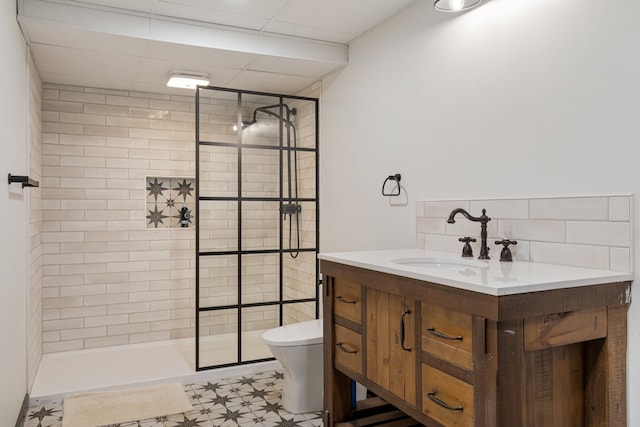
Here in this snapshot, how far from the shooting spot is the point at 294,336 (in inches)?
115

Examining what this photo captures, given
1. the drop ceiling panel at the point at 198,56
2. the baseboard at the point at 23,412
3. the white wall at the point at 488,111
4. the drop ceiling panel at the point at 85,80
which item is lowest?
the baseboard at the point at 23,412

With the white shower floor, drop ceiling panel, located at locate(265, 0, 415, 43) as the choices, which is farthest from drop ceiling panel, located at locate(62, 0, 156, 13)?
the white shower floor

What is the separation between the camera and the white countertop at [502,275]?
1454 mm

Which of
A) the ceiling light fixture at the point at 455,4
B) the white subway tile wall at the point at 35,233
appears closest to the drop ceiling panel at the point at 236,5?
the ceiling light fixture at the point at 455,4

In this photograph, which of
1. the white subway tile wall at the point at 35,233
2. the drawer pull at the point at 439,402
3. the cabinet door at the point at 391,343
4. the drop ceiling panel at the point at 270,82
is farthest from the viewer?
the drop ceiling panel at the point at 270,82

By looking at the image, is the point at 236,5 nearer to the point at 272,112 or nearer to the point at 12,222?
the point at 272,112

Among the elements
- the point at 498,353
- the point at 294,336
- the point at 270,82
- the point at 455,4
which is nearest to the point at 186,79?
A: the point at 270,82

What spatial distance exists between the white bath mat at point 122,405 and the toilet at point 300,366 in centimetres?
63

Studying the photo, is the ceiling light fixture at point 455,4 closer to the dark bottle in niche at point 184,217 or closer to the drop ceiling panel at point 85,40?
the drop ceiling panel at point 85,40

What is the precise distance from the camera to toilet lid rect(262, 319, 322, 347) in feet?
9.32

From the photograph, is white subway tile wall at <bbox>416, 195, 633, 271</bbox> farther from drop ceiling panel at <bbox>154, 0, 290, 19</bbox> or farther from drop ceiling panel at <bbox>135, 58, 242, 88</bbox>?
drop ceiling panel at <bbox>135, 58, 242, 88</bbox>

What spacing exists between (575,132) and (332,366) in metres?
1.48

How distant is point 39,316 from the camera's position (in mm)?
3789

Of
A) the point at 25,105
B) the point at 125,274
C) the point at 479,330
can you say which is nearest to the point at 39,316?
the point at 125,274
